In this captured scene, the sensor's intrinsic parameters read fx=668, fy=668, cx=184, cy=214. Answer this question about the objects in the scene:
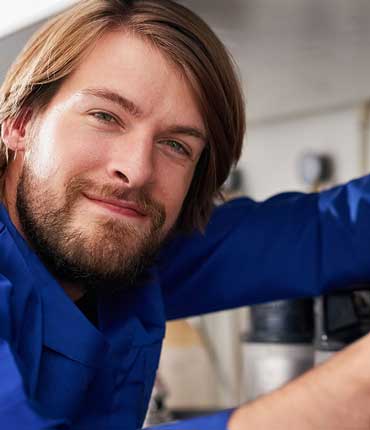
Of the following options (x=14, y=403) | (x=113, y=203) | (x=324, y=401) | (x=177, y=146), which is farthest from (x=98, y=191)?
(x=324, y=401)

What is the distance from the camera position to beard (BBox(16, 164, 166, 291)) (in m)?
0.76

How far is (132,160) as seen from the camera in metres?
0.74

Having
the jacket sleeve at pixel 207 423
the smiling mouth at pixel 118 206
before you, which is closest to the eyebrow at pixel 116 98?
the smiling mouth at pixel 118 206

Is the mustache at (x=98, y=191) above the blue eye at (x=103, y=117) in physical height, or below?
below

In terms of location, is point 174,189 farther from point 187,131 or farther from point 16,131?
point 16,131

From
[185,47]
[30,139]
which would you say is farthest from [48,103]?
[185,47]

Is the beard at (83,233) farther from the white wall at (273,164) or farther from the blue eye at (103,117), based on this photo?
the white wall at (273,164)

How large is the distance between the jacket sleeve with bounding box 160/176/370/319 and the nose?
0.22m

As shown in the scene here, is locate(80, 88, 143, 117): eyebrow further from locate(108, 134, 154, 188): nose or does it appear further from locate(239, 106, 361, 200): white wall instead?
locate(239, 106, 361, 200): white wall

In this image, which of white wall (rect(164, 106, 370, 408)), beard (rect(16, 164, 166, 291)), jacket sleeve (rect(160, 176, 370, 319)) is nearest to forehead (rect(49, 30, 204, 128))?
beard (rect(16, 164, 166, 291))

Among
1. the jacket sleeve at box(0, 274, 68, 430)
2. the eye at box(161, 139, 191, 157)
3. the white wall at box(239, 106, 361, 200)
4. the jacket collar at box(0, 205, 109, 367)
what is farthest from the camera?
the white wall at box(239, 106, 361, 200)

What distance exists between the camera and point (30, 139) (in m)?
0.81

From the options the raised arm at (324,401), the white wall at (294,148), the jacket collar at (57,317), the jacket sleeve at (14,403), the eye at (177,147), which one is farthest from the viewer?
the white wall at (294,148)

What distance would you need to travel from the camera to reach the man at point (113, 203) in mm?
702
